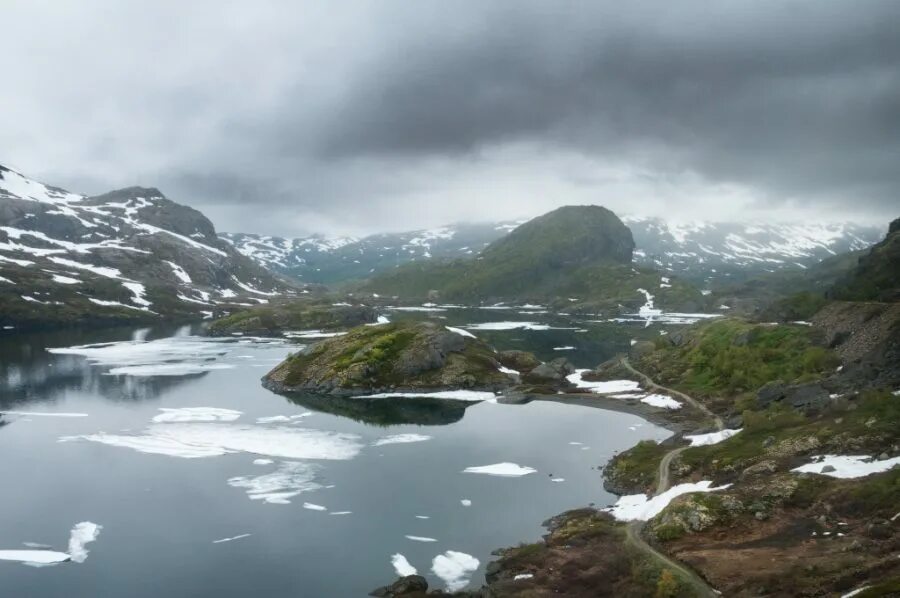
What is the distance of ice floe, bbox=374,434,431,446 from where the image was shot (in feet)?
304

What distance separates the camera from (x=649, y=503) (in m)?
58.8

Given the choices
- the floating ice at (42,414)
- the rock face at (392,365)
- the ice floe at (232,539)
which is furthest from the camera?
the rock face at (392,365)

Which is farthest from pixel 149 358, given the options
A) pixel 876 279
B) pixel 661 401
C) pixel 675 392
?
pixel 876 279

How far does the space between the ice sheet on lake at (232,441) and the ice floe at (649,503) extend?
124ft

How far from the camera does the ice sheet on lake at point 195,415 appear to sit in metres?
104

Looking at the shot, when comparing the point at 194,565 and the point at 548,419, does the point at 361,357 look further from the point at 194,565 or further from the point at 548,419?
the point at 194,565

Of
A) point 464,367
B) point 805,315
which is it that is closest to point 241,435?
point 464,367

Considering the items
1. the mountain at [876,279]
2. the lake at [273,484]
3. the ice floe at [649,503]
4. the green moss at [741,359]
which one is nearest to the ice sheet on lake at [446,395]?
the lake at [273,484]

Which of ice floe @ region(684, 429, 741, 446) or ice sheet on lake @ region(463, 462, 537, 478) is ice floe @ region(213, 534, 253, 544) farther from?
ice floe @ region(684, 429, 741, 446)

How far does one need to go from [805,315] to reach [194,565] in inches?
5141

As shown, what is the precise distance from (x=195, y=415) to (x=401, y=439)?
125 ft

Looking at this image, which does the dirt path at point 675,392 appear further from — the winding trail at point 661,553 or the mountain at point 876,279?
the mountain at point 876,279

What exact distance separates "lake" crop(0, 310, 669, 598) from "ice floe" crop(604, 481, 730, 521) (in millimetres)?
4671

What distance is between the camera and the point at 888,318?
9431 centimetres
